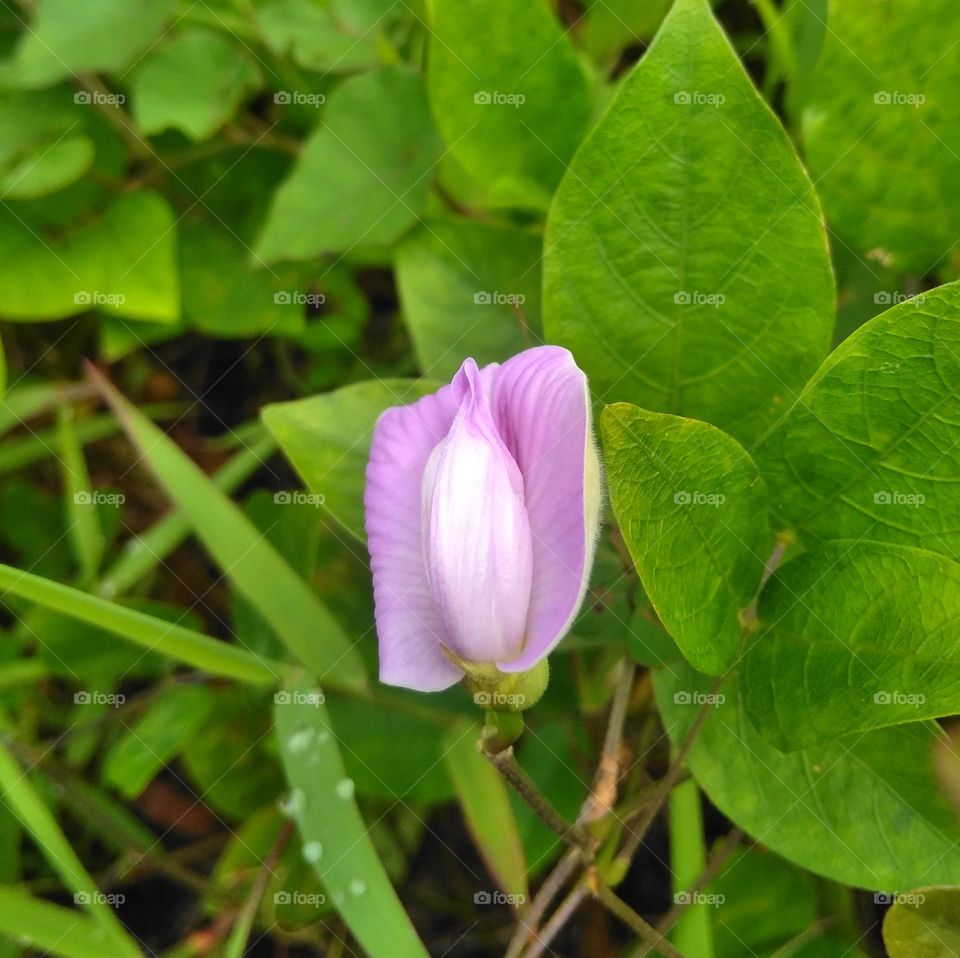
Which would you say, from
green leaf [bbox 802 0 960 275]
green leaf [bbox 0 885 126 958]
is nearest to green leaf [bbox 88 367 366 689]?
green leaf [bbox 0 885 126 958]

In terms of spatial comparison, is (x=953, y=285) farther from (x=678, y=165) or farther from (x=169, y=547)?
(x=169, y=547)

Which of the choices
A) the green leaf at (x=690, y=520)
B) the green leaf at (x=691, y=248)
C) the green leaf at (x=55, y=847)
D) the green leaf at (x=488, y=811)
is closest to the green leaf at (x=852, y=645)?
the green leaf at (x=690, y=520)

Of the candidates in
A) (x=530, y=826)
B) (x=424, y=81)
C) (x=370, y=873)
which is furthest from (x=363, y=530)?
(x=424, y=81)

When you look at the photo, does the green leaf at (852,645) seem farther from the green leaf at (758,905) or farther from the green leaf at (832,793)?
the green leaf at (758,905)

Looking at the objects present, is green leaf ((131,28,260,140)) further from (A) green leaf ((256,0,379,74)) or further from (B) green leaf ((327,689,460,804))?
(B) green leaf ((327,689,460,804))

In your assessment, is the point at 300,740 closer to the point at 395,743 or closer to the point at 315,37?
the point at 395,743

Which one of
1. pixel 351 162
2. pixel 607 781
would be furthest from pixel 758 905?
pixel 351 162
